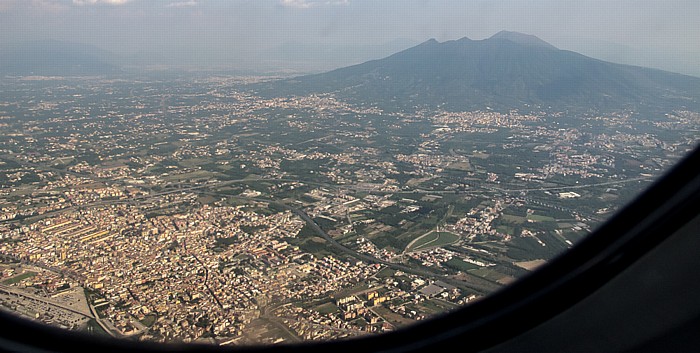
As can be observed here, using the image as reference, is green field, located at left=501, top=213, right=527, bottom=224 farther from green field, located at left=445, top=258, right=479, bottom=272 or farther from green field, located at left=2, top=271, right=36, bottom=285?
green field, located at left=2, top=271, right=36, bottom=285

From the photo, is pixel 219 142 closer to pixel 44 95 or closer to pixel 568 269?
pixel 568 269

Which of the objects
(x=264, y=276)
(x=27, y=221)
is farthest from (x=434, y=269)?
(x=27, y=221)

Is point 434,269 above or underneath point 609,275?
underneath

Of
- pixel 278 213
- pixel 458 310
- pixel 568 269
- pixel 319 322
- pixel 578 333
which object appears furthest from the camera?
pixel 278 213

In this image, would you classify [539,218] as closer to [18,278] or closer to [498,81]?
[18,278]

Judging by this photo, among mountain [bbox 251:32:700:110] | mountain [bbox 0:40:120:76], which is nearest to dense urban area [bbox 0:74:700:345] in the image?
mountain [bbox 251:32:700:110]

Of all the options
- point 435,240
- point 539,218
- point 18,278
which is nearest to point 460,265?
point 435,240
